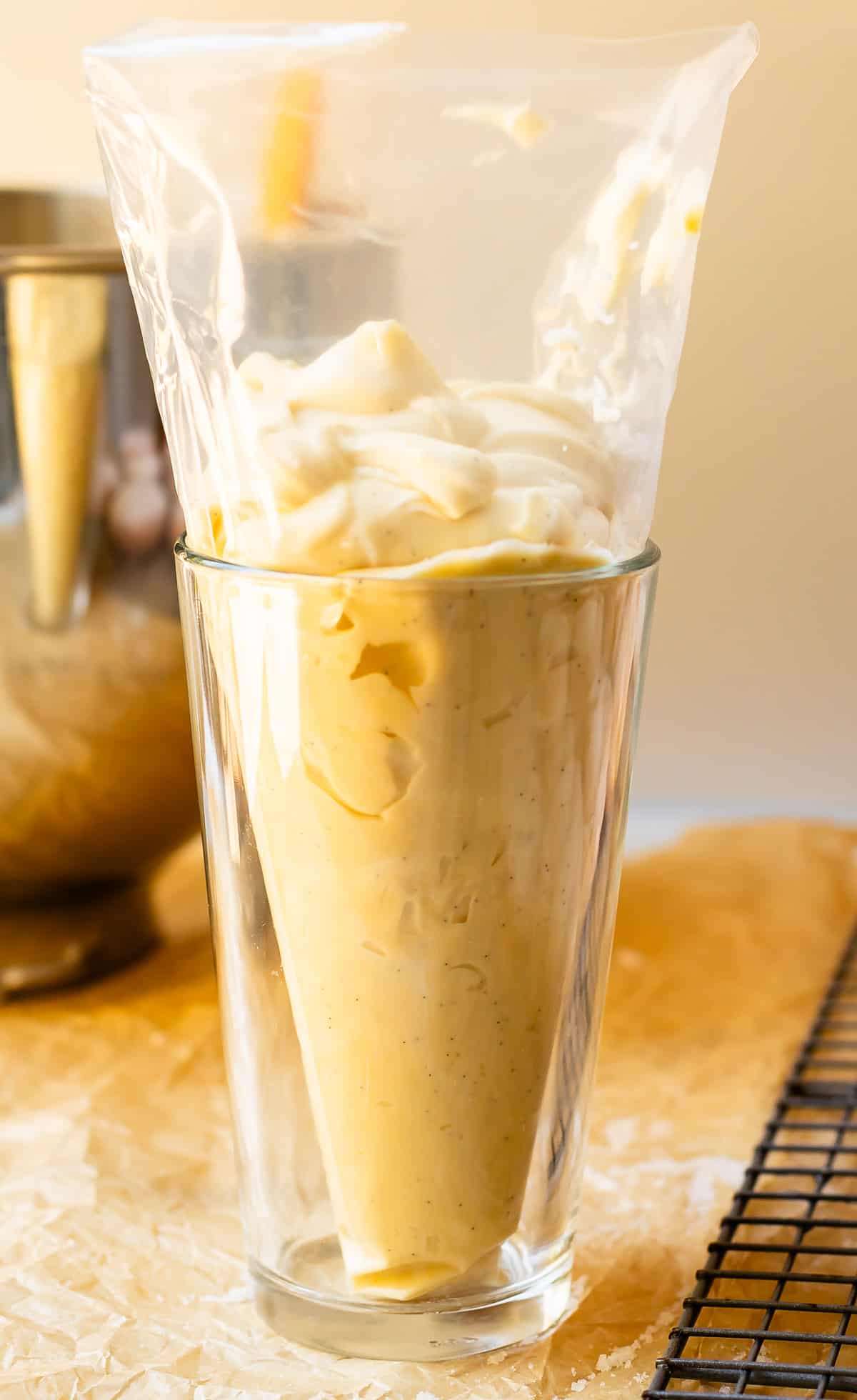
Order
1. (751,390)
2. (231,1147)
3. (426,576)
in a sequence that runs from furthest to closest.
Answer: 1. (751,390)
2. (231,1147)
3. (426,576)

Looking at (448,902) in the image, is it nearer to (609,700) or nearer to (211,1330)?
(609,700)

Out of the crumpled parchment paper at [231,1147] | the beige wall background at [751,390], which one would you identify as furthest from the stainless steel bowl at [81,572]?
the beige wall background at [751,390]

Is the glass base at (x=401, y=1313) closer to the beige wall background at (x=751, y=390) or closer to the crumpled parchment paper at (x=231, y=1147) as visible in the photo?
the crumpled parchment paper at (x=231, y=1147)

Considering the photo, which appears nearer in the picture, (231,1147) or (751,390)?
(231,1147)

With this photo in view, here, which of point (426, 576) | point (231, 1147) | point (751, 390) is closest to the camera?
point (426, 576)

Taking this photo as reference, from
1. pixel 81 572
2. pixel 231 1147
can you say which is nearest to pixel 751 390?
pixel 81 572

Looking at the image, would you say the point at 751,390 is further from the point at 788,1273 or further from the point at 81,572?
the point at 788,1273

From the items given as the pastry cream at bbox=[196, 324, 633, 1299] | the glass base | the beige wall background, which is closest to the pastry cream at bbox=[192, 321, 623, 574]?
the pastry cream at bbox=[196, 324, 633, 1299]
